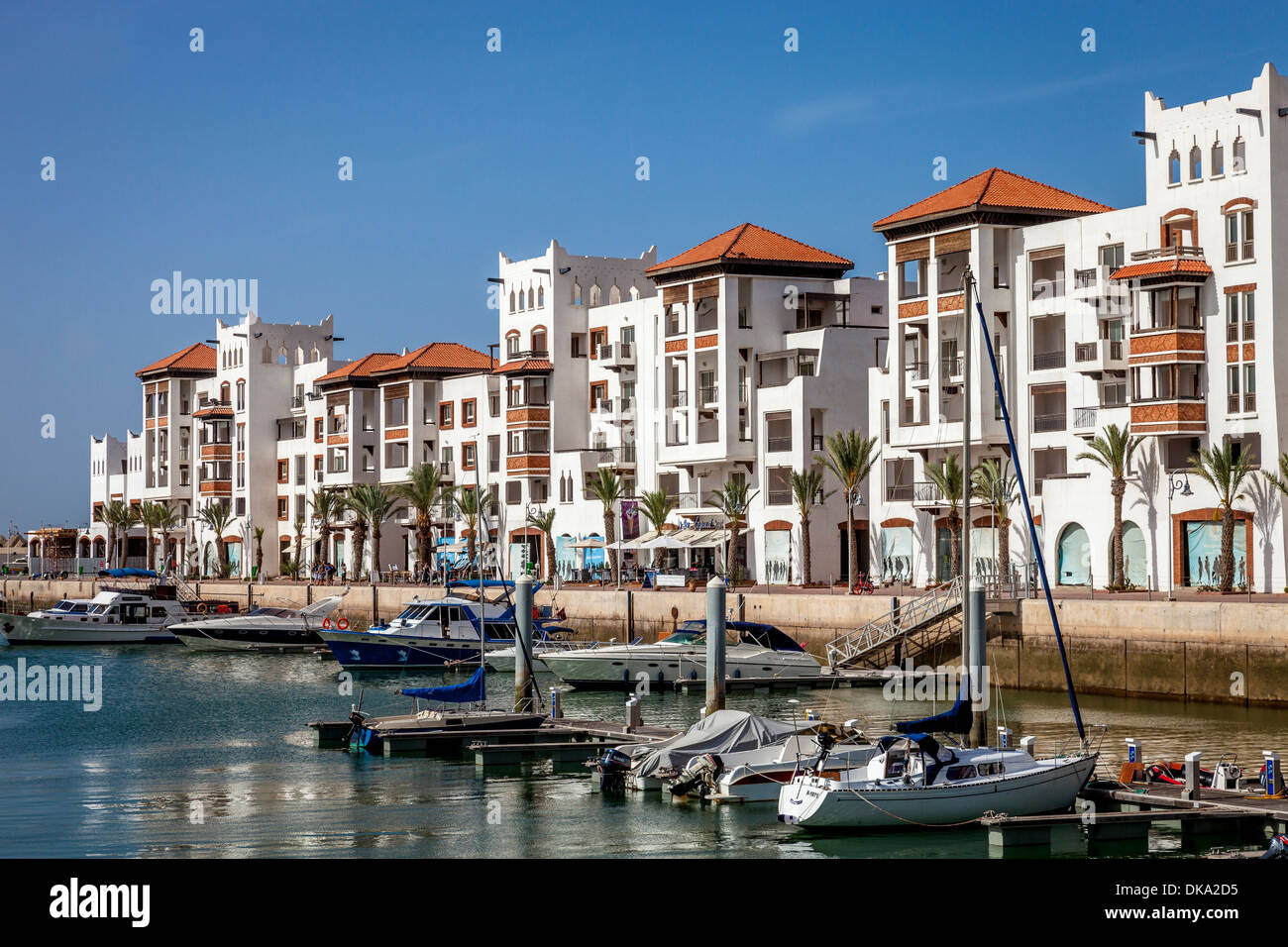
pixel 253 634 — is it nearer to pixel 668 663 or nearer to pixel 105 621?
pixel 105 621

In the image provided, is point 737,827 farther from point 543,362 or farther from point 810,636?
point 543,362

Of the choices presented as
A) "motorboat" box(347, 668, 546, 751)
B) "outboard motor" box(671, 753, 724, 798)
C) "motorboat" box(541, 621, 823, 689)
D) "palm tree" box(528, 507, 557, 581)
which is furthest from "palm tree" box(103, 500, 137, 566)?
"outboard motor" box(671, 753, 724, 798)

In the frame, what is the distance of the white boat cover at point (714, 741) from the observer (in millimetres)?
34125

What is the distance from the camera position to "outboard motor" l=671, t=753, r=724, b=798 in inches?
1297

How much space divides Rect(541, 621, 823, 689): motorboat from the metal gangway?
1.65 meters

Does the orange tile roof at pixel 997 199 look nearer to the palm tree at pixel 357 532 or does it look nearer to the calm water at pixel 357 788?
the calm water at pixel 357 788

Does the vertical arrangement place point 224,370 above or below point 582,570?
above

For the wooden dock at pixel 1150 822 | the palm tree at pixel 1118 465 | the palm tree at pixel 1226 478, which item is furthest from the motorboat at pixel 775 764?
the palm tree at pixel 1118 465

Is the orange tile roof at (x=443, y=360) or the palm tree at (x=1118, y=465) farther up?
the orange tile roof at (x=443, y=360)

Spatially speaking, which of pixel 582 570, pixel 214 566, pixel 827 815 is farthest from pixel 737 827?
pixel 214 566

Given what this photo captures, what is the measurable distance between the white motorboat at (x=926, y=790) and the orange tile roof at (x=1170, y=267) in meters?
37.5

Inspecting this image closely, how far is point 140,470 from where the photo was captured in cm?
14375

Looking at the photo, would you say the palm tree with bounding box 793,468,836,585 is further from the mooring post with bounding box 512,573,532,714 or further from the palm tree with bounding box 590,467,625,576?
the mooring post with bounding box 512,573,532,714
